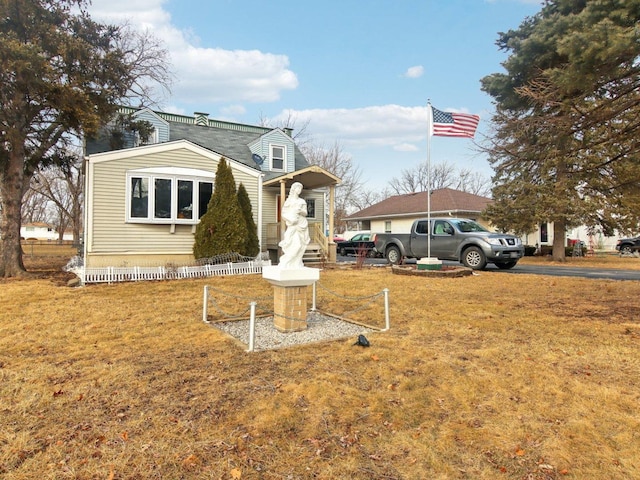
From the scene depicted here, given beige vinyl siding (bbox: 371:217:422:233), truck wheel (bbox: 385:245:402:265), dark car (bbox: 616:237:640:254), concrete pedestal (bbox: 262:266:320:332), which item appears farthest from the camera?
beige vinyl siding (bbox: 371:217:422:233)

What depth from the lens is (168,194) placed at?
43.9 feet

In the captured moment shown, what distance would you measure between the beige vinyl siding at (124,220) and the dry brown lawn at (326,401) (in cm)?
621

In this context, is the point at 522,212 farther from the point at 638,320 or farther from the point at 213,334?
the point at 213,334

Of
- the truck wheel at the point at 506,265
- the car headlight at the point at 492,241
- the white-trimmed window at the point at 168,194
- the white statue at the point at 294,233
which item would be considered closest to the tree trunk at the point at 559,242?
the truck wheel at the point at 506,265

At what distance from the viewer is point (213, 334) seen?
5.76 meters

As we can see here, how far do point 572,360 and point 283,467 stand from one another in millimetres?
3689

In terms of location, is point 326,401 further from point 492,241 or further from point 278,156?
point 278,156

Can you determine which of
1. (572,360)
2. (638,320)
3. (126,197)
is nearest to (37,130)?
(126,197)

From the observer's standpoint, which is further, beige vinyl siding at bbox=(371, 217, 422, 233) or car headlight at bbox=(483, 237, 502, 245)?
beige vinyl siding at bbox=(371, 217, 422, 233)

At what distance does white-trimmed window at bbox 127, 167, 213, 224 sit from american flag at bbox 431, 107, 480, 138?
7.93 meters

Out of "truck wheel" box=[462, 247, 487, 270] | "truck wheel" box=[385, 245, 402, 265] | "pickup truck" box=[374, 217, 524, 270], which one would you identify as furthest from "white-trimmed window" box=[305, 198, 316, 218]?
"truck wheel" box=[462, 247, 487, 270]

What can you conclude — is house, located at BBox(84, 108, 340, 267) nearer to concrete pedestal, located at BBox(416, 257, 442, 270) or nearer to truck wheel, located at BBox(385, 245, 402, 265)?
truck wheel, located at BBox(385, 245, 402, 265)

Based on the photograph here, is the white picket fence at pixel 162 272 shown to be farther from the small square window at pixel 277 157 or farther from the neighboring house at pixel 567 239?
the neighboring house at pixel 567 239

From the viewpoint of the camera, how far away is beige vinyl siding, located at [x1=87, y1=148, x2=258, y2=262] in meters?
12.4
